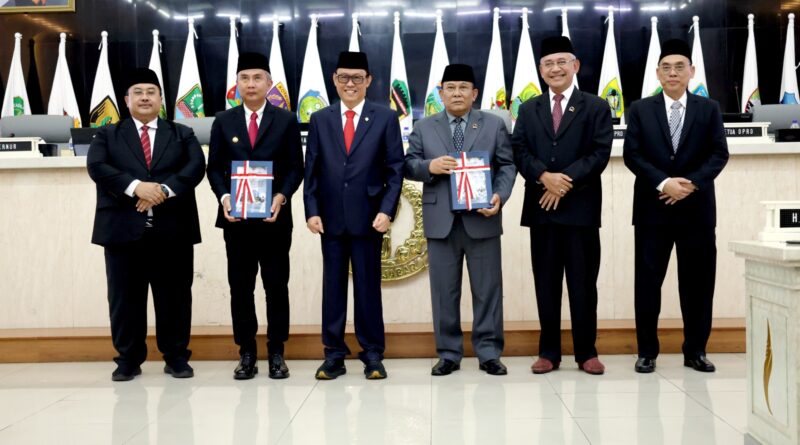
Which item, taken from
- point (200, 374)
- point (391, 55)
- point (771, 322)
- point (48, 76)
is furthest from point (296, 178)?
point (48, 76)

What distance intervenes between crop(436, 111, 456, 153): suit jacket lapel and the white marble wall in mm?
759

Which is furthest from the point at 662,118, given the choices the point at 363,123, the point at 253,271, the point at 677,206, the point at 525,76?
the point at 525,76

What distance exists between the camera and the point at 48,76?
891 centimetres

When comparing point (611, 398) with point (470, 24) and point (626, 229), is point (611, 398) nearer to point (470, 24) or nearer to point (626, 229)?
point (626, 229)

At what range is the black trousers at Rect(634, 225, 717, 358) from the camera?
3.75 m

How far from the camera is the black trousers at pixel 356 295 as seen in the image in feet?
12.3

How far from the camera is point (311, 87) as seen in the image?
8406mm

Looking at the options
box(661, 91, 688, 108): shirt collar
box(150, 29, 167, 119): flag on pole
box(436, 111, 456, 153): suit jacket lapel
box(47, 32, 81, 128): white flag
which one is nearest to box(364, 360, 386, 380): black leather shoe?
box(436, 111, 456, 153): suit jacket lapel

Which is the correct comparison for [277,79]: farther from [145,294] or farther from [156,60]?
[145,294]

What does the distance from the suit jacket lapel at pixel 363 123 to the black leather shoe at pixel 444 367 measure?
1.11 m

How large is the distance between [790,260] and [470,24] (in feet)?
23.8

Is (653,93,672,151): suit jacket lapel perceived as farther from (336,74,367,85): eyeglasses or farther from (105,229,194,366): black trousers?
(105,229,194,366): black trousers

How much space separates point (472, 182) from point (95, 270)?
2.35 metres

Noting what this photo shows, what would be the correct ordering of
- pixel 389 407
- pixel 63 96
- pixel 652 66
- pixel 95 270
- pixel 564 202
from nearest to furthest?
pixel 389 407, pixel 564 202, pixel 95 270, pixel 652 66, pixel 63 96
